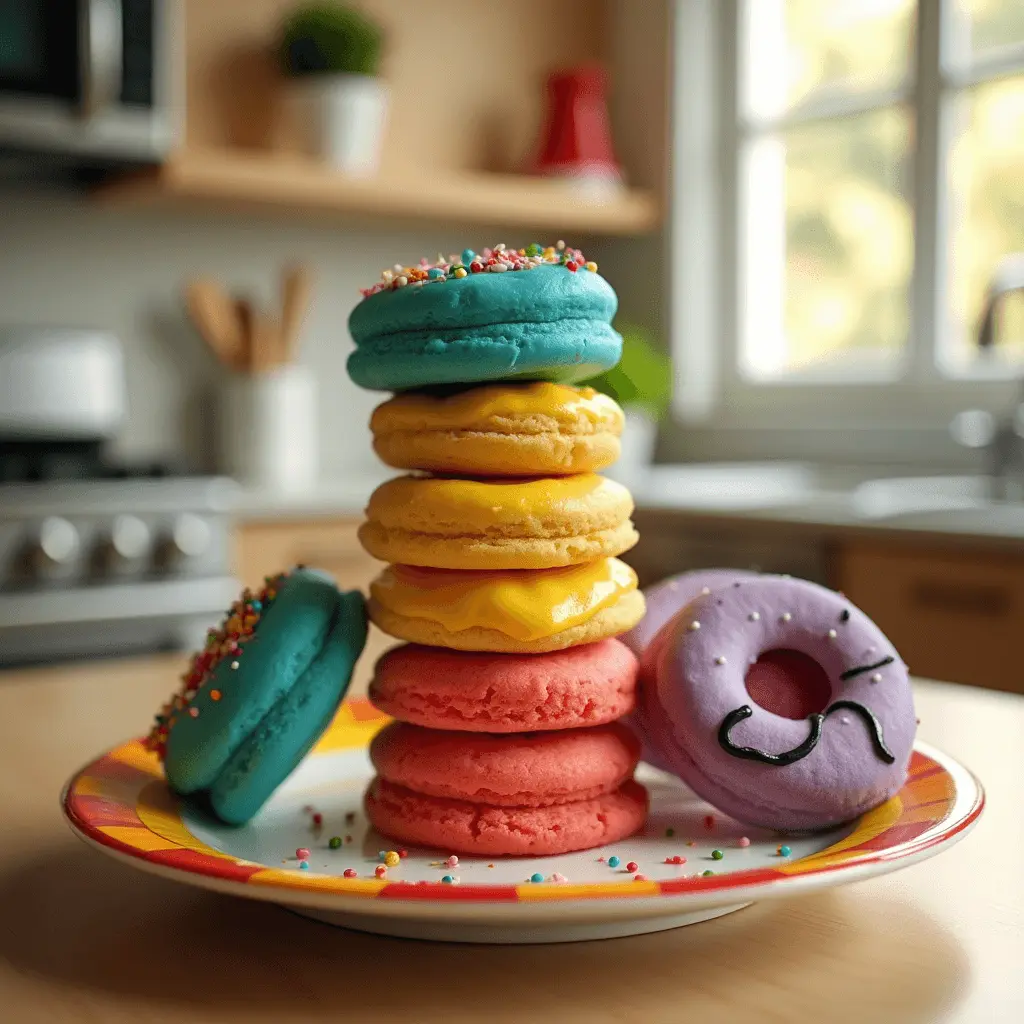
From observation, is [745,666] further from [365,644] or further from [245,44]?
[245,44]

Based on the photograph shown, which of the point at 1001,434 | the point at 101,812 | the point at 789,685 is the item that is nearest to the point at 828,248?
the point at 1001,434

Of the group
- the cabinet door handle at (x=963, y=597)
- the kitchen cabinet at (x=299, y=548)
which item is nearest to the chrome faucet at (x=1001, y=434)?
the cabinet door handle at (x=963, y=597)

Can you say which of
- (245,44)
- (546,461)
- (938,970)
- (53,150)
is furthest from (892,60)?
(938,970)

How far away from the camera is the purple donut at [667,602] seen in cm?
92

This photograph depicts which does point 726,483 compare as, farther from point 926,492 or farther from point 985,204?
point 985,204

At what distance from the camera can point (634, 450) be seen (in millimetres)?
3152

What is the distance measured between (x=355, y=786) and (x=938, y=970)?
45cm

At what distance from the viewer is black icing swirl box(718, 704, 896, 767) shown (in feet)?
2.42

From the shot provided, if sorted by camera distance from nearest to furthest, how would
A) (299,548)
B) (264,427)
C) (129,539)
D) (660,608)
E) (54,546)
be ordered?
(660,608) < (54,546) < (129,539) < (299,548) < (264,427)

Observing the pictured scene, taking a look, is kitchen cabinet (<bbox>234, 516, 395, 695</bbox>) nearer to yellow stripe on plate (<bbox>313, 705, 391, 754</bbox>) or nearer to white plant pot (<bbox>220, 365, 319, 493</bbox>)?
white plant pot (<bbox>220, 365, 319, 493</bbox>)

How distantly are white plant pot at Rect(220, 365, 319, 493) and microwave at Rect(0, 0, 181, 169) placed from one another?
24.8 inches

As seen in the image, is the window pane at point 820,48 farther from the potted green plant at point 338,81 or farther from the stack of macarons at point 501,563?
the stack of macarons at point 501,563

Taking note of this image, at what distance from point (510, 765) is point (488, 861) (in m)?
0.06

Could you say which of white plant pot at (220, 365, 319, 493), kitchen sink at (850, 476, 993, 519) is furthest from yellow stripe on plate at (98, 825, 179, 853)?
white plant pot at (220, 365, 319, 493)
